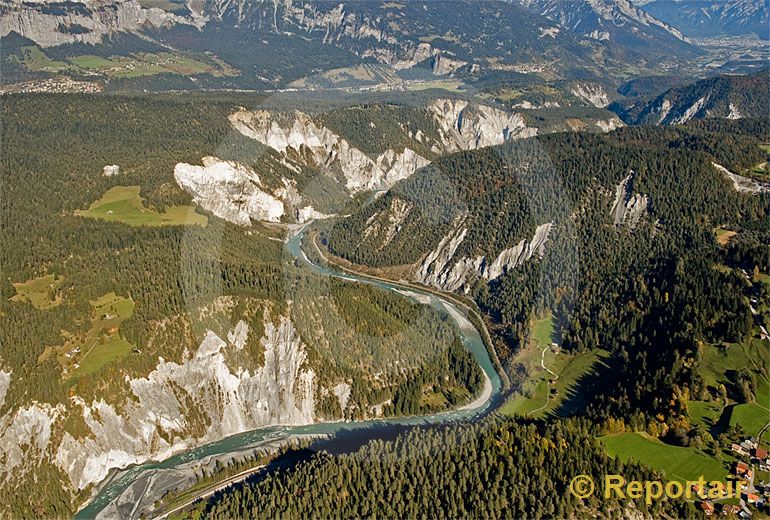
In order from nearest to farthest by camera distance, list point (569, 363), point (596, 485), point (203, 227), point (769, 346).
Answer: point (596, 485) → point (769, 346) → point (569, 363) → point (203, 227)

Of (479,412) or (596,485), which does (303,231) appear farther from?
(596,485)

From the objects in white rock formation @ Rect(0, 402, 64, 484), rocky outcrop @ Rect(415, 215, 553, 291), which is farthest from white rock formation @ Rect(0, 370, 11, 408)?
rocky outcrop @ Rect(415, 215, 553, 291)

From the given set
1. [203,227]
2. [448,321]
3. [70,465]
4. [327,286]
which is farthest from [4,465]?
[448,321]

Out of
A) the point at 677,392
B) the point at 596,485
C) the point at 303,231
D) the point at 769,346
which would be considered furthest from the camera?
the point at 303,231

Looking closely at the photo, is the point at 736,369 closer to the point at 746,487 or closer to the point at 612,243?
the point at 746,487

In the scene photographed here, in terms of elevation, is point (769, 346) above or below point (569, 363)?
above

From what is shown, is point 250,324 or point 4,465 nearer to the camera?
point 4,465

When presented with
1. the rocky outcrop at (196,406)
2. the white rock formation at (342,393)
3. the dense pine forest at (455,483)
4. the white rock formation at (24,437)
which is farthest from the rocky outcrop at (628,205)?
the white rock formation at (24,437)
